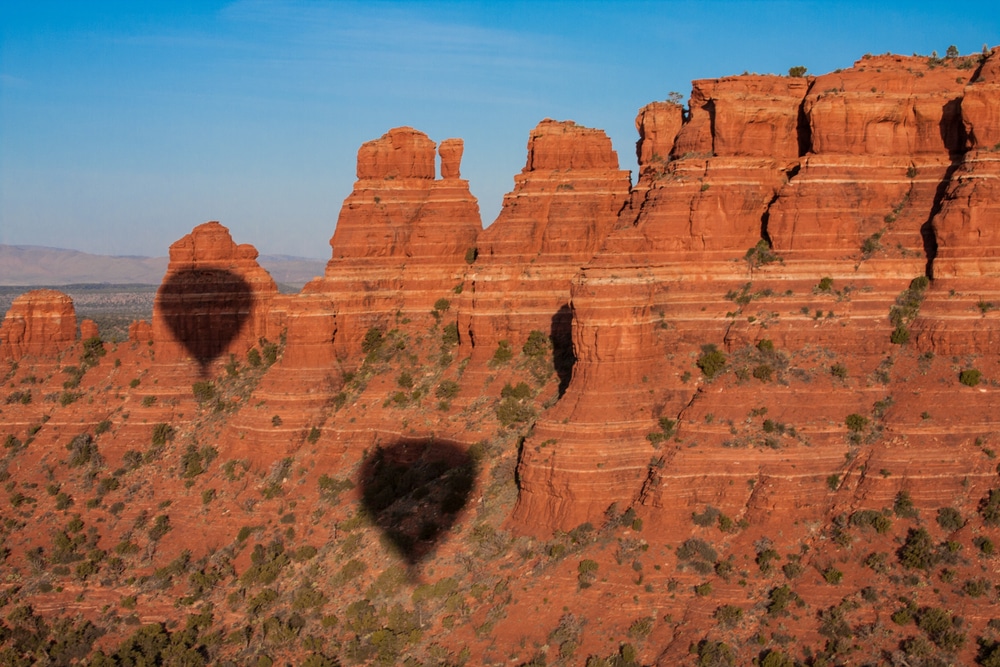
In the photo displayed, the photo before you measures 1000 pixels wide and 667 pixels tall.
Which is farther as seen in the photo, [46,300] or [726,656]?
[46,300]

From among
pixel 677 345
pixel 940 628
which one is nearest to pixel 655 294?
pixel 677 345

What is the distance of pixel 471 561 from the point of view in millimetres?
65375

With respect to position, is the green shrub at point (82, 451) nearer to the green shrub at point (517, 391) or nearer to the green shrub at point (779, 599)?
the green shrub at point (517, 391)

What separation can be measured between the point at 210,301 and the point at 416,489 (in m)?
28.8

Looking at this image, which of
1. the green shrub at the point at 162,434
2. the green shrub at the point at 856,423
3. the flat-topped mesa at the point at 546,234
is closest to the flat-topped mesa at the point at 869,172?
the green shrub at the point at 856,423

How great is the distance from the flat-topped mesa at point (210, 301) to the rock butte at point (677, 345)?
5.63 metres

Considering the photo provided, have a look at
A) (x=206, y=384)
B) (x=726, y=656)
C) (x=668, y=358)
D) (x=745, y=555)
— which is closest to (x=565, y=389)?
(x=668, y=358)

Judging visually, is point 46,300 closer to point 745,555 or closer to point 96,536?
point 96,536

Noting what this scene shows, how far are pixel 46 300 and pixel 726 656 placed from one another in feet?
211

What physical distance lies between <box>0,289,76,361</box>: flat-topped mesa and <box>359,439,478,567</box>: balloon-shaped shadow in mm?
32762

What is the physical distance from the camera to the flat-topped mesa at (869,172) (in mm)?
67688

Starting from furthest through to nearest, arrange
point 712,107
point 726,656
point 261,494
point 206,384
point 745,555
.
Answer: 1. point 206,384
2. point 261,494
3. point 712,107
4. point 745,555
5. point 726,656

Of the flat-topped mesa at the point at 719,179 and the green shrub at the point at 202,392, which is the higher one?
the flat-topped mesa at the point at 719,179

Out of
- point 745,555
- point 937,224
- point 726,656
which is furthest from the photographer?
point 937,224
